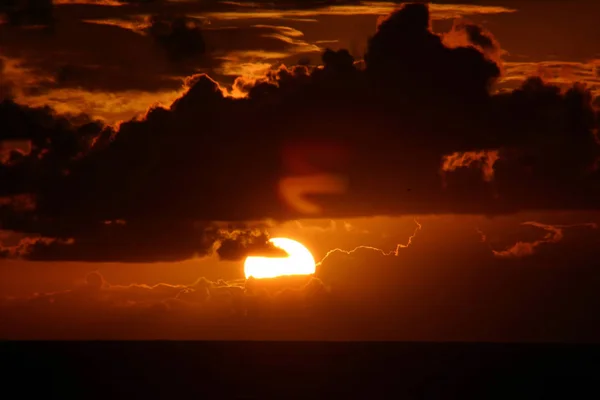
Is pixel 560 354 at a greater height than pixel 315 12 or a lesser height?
lesser

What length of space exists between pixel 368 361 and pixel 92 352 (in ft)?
20.8

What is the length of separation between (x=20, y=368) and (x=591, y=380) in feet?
38.6

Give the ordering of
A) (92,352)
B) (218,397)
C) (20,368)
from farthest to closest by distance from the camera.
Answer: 1. (92,352)
2. (20,368)
3. (218,397)

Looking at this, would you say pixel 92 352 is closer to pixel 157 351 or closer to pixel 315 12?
pixel 157 351

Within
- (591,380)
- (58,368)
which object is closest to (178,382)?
(58,368)

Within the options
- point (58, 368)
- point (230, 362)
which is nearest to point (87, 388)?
point (58, 368)

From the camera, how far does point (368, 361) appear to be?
2395cm

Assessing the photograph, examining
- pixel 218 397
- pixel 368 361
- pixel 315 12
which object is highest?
pixel 315 12

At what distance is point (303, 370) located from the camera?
2331 cm

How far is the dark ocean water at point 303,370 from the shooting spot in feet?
72.2

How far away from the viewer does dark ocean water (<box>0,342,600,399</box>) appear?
22000 millimetres

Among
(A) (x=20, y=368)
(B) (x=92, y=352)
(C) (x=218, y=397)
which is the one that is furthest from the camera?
(B) (x=92, y=352)

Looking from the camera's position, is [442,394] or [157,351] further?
[157,351]

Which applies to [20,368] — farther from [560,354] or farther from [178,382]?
[560,354]
